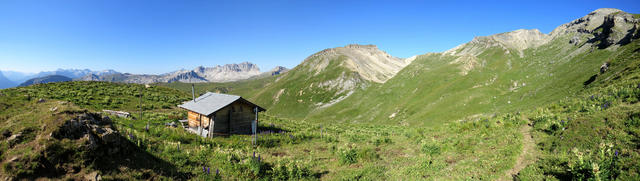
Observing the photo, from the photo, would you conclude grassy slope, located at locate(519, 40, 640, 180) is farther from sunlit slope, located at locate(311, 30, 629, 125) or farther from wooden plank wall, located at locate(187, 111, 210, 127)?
sunlit slope, located at locate(311, 30, 629, 125)

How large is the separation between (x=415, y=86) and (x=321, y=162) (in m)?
79.9

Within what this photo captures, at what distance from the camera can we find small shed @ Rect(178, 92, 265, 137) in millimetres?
24922

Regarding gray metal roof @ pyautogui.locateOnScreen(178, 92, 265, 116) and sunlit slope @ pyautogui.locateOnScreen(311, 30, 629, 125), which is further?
sunlit slope @ pyautogui.locateOnScreen(311, 30, 629, 125)

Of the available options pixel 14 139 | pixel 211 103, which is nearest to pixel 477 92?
pixel 211 103

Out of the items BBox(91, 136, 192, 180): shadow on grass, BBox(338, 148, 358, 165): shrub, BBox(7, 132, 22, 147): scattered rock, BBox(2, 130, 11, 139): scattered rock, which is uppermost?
BBox(2, 130, 11, 139): scattered rock

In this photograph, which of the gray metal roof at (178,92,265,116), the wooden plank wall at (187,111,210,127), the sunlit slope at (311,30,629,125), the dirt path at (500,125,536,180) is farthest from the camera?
the sunlit slope at (311,30,629,125)

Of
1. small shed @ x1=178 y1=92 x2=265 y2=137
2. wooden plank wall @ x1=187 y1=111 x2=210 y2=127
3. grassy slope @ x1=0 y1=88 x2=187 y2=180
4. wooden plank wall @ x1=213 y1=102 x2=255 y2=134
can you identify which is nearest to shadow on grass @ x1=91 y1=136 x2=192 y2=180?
grassy slope @ x1=0 y1=88 x2=187 y2=180

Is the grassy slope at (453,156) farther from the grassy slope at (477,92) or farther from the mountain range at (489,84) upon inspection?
the mountain range at (489,84)

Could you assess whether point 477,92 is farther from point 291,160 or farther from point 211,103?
point 211,103

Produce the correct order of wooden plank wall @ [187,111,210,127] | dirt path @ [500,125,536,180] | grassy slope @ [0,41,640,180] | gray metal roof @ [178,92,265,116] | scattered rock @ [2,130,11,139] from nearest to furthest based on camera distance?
1. grassy slope @ [0,41,640,180]
2. scattered rock @ [2,130,11,139]
3. dirt path @ [500,125,536,180]
4. gray metal roof @ [178,92,265,116]
5. wooden plank wall @ [187,111,210,127]

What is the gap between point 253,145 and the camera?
69.1 feet

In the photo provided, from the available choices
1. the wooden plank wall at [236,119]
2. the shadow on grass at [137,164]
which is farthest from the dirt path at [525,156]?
the wooden plank wall at [236,119]

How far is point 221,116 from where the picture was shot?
25453 mm

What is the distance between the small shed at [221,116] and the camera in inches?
981
